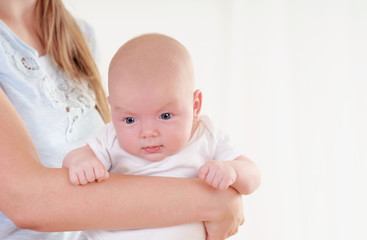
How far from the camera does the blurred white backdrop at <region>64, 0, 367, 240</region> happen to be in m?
2.82

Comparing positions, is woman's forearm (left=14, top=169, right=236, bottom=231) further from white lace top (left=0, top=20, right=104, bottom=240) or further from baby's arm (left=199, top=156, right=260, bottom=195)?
white lace top (left=0, top=20, right=104, bottom=240)

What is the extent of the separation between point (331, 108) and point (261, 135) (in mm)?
465

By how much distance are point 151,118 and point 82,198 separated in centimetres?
24

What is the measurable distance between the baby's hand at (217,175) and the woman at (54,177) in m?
0.05

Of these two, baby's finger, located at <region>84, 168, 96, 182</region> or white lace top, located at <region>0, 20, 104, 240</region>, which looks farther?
white lace top, located at <region>0, 20, 104, 240</region>

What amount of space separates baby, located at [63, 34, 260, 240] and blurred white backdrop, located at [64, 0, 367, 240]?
177cm

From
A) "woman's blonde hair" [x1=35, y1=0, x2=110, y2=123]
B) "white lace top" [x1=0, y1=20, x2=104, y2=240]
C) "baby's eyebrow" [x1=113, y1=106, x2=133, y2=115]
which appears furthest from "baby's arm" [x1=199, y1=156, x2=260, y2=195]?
"woman's blonde hair" [x1=35, y1=0, x2=110, y2=123]

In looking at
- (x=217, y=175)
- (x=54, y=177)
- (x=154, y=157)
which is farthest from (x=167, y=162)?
(x=54, y=177)

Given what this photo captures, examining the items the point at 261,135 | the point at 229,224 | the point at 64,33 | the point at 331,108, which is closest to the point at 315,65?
the point at 331,108

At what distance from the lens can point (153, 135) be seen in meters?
1.09

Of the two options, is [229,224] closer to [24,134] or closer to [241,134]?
[24,134]

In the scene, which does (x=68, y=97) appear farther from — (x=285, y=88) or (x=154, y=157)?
(x=285, y=88)

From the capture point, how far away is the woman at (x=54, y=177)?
1027 millimetres

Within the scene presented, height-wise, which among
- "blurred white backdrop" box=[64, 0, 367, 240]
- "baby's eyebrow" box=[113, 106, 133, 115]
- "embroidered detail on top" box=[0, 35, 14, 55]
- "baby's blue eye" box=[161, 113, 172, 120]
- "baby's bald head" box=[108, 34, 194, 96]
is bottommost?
"blurred white backdrop" box=[64, 0, 367, 240]
